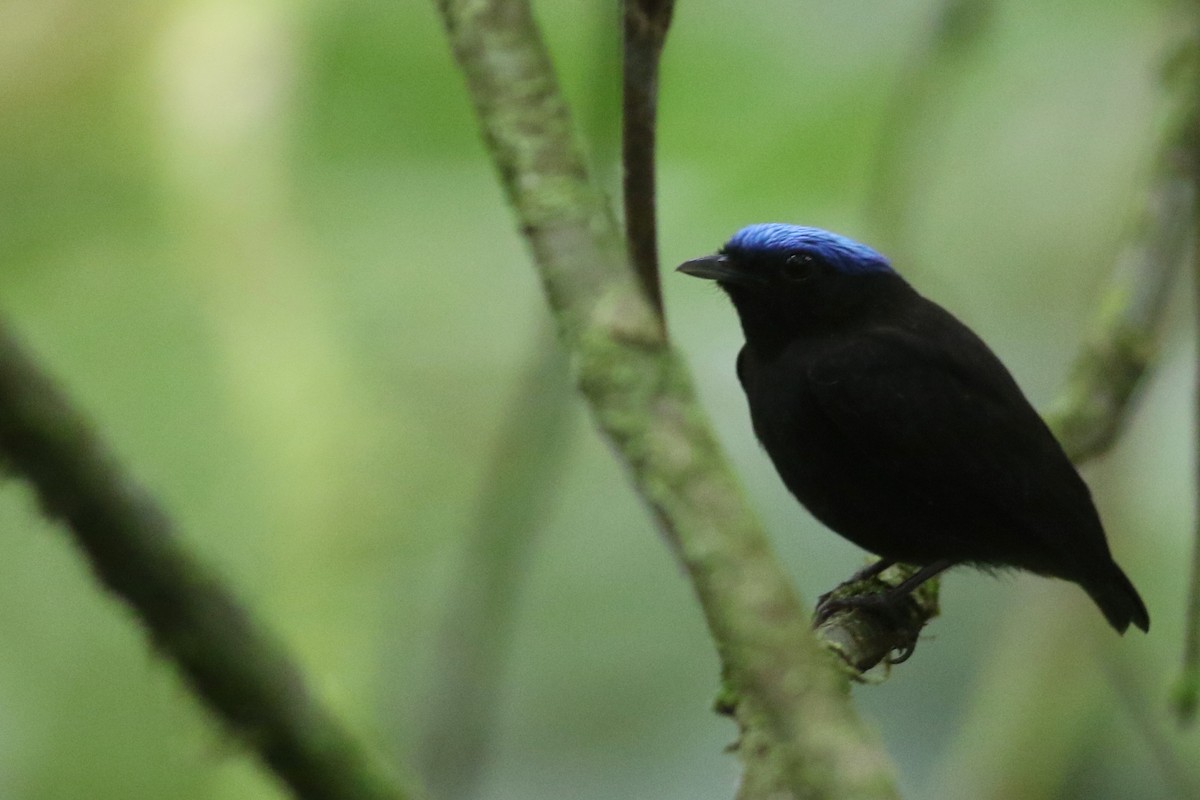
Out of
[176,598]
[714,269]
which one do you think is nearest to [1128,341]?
[714,269]

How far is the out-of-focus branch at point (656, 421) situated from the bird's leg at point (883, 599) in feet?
4.72

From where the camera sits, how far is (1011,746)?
4.64 meters

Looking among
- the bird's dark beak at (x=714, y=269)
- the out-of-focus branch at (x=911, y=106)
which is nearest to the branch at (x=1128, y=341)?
the out-of-focus branch at (x=911, y=106)

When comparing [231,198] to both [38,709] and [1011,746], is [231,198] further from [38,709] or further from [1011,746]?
[1011,746]

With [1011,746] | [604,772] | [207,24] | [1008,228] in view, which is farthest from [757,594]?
[1008,228]

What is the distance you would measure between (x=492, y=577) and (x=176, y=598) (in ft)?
6.62

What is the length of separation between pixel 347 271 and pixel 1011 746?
3.52m

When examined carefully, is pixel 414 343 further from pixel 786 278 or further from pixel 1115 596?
pixel 1115 596

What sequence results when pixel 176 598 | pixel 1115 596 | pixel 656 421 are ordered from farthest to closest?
pixel 1115 596 < pixel 176 598 < pixel 656 421

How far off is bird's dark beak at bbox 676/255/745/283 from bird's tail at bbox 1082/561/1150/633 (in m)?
1.37

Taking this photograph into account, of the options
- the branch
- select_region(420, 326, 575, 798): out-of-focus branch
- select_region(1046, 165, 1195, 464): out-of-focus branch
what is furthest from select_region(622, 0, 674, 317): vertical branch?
select_region(1046, 165, 1195, 464): out-of-focus branch

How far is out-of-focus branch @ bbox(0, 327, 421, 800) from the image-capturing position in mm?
1747

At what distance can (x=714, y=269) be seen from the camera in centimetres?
436

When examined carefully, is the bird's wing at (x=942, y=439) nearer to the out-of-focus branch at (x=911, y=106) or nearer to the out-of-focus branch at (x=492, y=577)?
the out-of-focus branch at (x=492, y=577)
